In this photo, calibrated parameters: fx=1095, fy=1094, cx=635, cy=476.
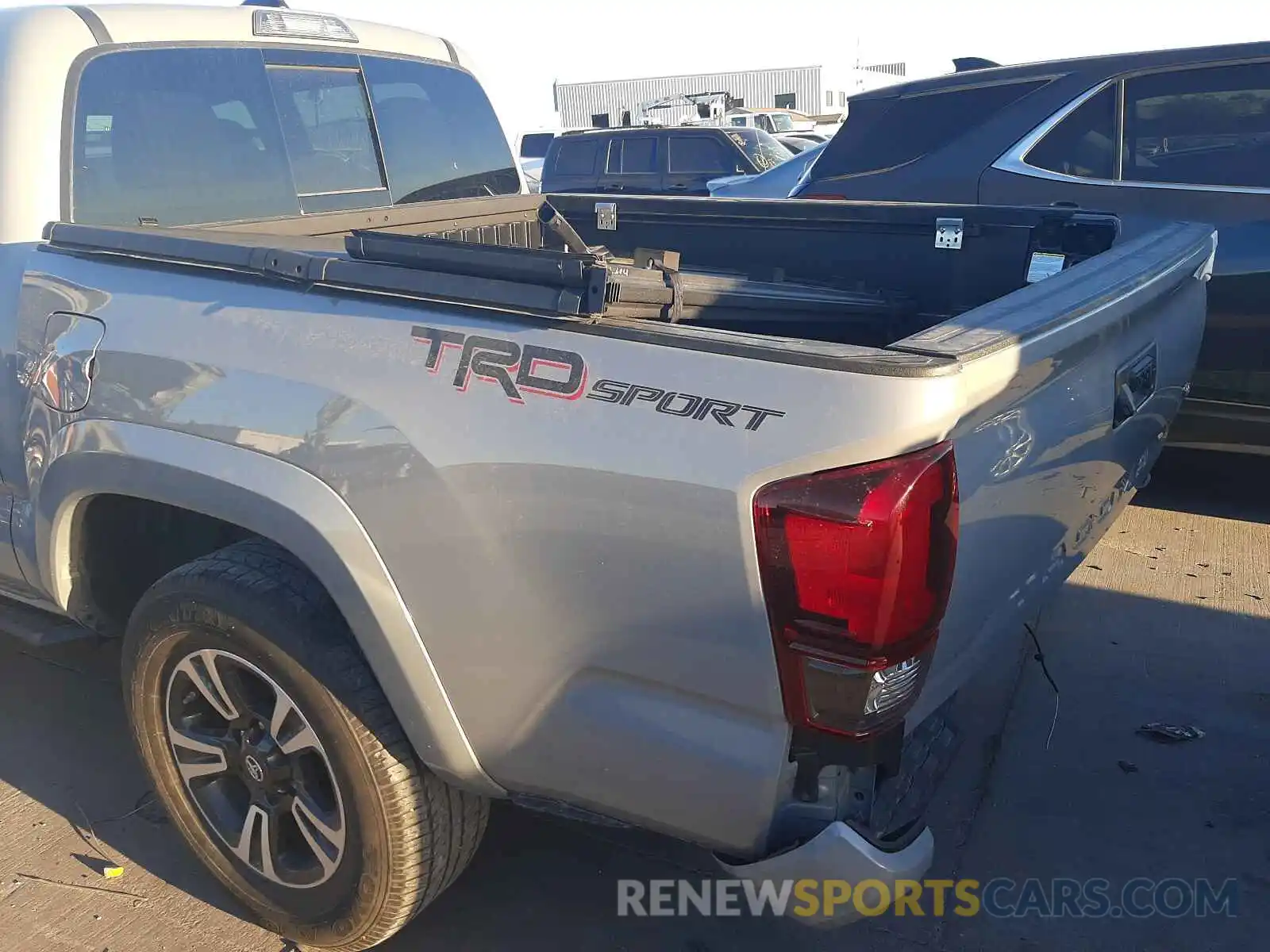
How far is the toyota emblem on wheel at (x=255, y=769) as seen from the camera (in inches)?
93.7

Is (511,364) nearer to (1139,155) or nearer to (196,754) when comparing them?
(196,754)

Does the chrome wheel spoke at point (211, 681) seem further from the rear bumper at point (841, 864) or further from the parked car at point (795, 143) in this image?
the parked car at point (795, 143)

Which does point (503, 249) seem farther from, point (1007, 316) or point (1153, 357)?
point (1153, 357)

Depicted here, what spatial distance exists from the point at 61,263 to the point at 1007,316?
6.83 ft

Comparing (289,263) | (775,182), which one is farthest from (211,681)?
(775,182)

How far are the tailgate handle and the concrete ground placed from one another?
1148mm

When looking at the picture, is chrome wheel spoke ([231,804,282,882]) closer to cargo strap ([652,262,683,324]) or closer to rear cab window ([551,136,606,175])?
cargo strap ([652,262,683,324])

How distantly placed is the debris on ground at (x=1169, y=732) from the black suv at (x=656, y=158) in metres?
10.7

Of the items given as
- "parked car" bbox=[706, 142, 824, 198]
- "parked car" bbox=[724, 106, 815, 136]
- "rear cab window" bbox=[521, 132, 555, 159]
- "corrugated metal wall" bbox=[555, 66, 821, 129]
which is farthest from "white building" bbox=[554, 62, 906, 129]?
"parked car" bbox=[706, 142, 824, 198]

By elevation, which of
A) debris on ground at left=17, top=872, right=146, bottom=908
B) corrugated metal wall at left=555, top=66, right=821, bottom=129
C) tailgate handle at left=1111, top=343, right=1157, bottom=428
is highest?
corrugated metal wall at left=555, top=66, right=821, bottom=129

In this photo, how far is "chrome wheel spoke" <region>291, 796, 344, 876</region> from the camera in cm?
229

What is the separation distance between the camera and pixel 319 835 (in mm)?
2322

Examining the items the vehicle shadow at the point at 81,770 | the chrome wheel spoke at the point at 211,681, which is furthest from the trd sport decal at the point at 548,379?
the vehicle shadow at the point at 81,770

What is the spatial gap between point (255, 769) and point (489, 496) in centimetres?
100
